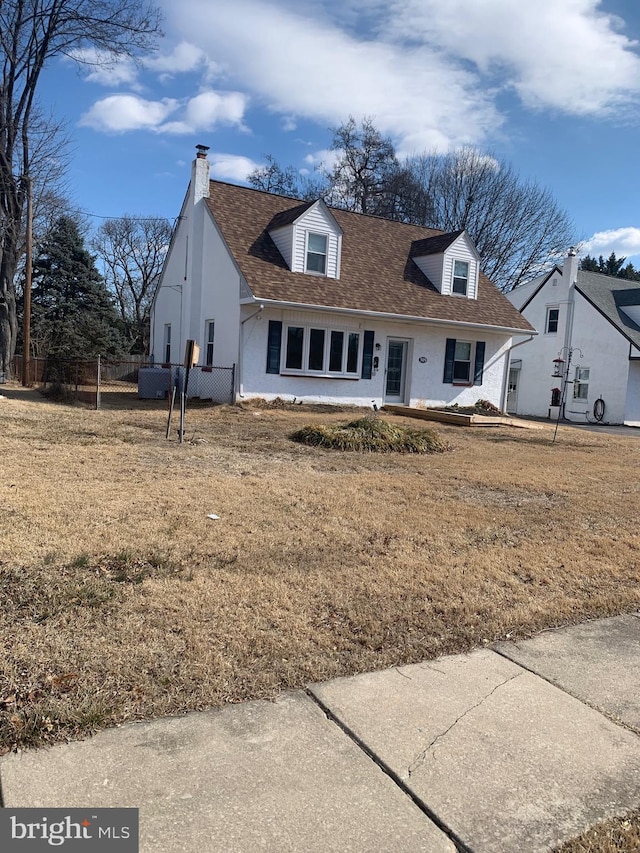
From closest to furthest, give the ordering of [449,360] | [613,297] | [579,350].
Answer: [449,360]
[579,350]
[613,297]

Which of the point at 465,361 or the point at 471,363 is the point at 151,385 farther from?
the point at 471,363

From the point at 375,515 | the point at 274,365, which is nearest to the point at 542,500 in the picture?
the point at 375,515

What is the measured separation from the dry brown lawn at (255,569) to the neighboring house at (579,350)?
17878 millimetres

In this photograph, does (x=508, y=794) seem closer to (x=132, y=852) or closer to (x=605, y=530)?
(x=132, y=852)

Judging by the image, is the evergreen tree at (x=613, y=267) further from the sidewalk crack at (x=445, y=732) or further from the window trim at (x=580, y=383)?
the sidewalk crack at (x=445, y=732)

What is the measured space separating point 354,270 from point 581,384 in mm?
13095

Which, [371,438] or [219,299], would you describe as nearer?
[371,438]

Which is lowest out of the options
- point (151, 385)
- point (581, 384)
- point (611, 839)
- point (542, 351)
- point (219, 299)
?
point (611, 839)

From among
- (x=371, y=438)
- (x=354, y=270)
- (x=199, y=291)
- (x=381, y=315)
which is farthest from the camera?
(x=199, y=291)

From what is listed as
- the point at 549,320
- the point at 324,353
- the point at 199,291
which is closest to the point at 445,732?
the point at 324,353

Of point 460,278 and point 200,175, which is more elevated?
point 200,175

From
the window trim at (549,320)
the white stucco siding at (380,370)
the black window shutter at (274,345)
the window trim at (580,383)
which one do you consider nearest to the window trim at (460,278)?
the white stucco siding at (380,370)

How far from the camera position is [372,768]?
2670mm

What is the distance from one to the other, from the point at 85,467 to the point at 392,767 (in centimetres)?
633
